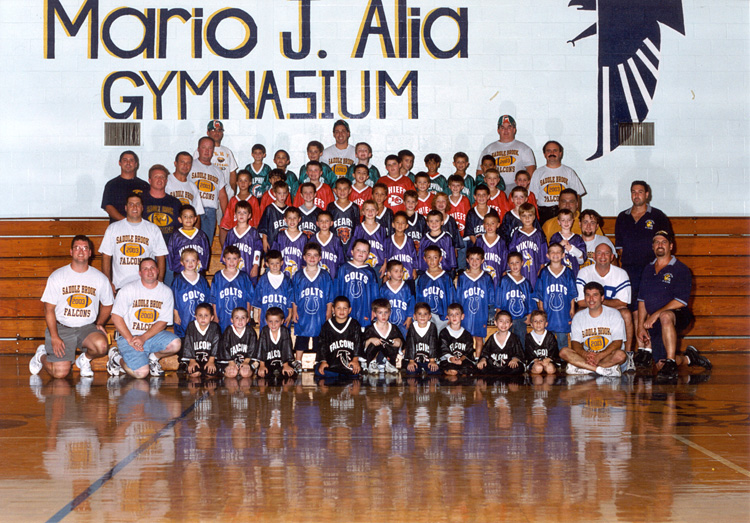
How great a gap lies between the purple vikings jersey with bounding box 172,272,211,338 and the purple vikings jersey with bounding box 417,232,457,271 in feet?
7.97

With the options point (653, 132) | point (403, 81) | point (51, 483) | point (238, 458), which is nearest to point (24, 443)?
point (51, 483)

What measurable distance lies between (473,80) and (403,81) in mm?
1023

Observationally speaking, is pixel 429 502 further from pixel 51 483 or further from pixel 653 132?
pixel 653 132

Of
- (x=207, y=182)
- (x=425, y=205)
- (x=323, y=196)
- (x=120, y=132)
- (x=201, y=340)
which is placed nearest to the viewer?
(x=201, y=340)

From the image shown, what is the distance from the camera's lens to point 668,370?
26.5 ft

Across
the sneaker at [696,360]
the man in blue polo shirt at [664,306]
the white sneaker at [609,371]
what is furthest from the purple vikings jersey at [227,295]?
the sneaker at [696,360]

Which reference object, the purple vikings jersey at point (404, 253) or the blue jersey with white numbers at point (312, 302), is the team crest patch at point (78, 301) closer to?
the blue jersey with white numbers at point (312, 302)

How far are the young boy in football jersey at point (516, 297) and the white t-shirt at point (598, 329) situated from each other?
1.79 feet

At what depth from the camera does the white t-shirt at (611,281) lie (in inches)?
349

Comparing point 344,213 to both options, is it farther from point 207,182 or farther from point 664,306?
point 664,306

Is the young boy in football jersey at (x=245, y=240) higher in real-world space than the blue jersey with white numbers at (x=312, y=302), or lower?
higher

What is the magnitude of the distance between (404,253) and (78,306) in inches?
139

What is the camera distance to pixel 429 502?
382cm

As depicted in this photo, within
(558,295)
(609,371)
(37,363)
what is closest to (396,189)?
(558,295)
